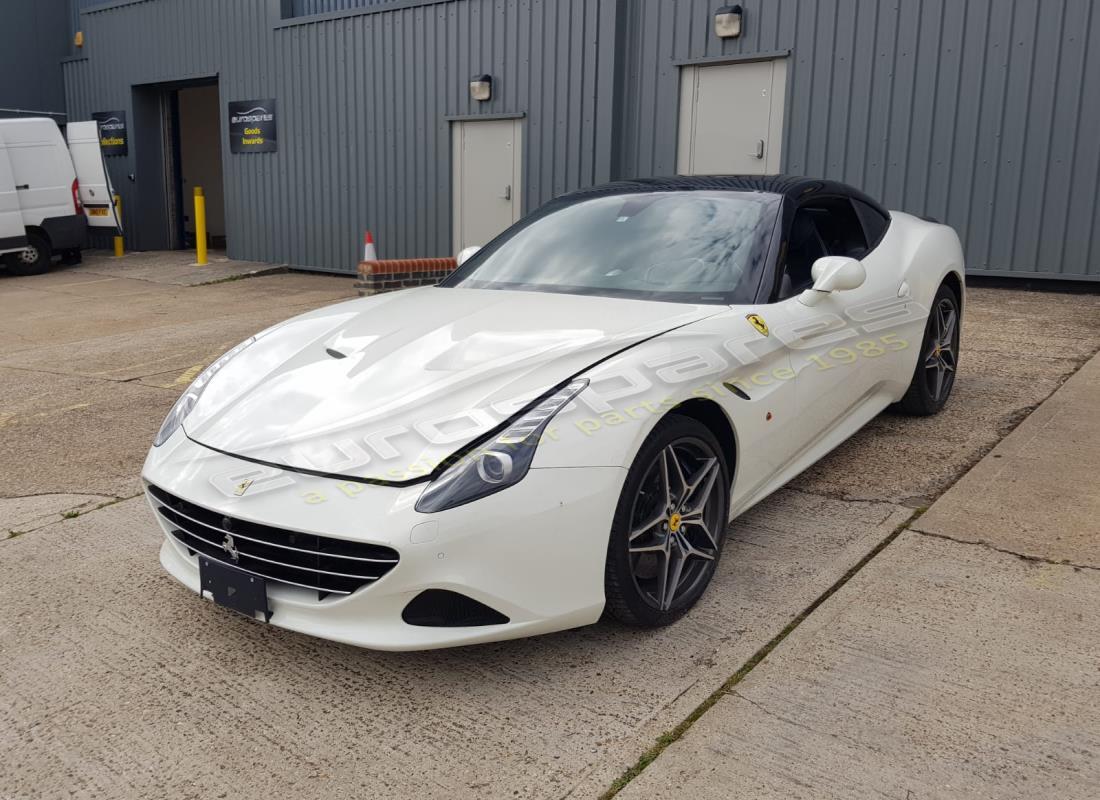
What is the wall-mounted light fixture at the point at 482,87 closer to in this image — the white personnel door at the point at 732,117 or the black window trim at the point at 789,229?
the white personnel door at the point at 732,117

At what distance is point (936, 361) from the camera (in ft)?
16.3

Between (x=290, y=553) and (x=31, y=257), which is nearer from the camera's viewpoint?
(x=290, y=553)

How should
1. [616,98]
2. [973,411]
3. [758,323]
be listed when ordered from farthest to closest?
[616,98] < [973,411] < [758,323]

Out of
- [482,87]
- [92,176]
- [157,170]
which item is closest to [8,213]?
[92,176]

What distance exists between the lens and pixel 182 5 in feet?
51.2

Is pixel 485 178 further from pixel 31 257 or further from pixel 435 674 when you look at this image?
pixel 435 674

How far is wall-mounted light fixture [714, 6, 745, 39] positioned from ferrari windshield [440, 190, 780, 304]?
6.82 meters

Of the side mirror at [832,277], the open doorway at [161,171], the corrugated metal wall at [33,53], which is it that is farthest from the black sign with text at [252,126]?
the side mirror at [832,277]

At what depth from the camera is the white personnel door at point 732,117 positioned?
33.1ft

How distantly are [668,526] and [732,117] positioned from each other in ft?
27.8

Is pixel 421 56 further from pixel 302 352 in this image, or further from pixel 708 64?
pixel 302 352

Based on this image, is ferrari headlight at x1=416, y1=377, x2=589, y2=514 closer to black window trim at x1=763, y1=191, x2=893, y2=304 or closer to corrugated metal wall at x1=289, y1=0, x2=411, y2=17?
black window trim at x1=763, y1=191, x2=893, y2=304

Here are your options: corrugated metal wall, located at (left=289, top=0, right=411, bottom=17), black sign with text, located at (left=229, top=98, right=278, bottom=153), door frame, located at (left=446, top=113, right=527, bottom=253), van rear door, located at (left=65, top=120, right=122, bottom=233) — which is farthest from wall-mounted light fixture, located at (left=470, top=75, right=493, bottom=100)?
Result: van rear door, located at (left=65, top=120, right=122, bottom=233)

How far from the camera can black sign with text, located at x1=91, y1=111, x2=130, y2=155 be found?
17453 mm
